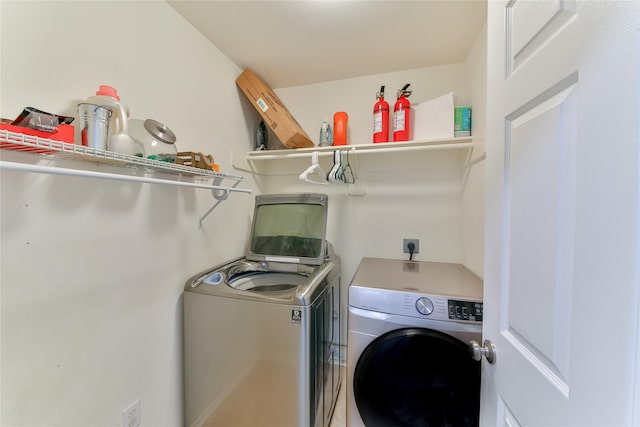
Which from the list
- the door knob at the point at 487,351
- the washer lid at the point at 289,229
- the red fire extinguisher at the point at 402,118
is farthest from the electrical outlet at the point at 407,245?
the door knob at the point at 487,351

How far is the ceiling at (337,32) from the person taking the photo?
1285 mm

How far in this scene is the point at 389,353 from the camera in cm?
108

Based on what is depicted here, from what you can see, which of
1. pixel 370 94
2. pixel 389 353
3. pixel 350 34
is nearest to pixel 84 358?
pixel 389 353

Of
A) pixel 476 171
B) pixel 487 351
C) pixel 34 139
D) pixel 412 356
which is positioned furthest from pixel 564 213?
pixel 34 139

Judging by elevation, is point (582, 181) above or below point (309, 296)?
above

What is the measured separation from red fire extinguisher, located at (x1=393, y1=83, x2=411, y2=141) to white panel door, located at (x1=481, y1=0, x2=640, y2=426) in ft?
2.89

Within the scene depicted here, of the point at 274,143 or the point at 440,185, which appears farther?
the point at 274,143

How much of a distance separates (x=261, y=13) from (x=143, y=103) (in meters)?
0.81

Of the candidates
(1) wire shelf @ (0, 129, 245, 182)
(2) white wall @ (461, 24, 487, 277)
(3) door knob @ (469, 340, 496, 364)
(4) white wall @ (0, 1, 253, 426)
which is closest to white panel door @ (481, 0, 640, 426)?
(3) door knob @ (469, 340, 496, 364)

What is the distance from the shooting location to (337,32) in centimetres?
147

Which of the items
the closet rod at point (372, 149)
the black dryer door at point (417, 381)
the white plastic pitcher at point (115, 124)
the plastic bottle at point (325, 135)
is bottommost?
the black dryer door at point (417, 381)

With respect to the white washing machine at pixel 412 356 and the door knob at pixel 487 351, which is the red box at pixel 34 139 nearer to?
the white washing machine at pixel 412 356

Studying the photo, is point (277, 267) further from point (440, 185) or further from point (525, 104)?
point (525, 104)

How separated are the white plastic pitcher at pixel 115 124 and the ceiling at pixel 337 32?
0.77m
